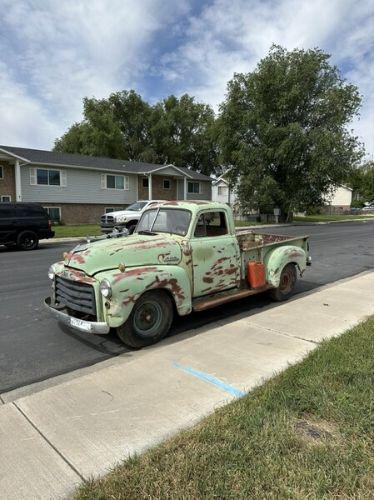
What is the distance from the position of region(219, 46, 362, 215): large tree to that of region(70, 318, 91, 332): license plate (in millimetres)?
32173

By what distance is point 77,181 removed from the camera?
29891 mm

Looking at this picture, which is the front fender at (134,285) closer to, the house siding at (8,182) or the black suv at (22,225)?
the black suv at (22,225)

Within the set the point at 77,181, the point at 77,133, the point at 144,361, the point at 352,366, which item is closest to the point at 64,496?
the point at 144,361

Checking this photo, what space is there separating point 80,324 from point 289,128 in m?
33.4

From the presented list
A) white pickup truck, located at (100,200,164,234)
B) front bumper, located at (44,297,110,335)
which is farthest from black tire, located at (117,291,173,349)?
white pickup truck, located at (100,200,164,234)

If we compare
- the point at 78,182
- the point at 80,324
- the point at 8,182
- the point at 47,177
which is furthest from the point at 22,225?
the point at 78,182

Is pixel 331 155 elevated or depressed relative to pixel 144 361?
elevated

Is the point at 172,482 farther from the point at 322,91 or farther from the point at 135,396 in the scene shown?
the point at 322,91

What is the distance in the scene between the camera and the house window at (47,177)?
27.8 metres

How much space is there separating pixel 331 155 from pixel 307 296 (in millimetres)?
29888

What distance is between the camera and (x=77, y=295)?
4699mm

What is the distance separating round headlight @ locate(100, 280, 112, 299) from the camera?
4355 millimetres

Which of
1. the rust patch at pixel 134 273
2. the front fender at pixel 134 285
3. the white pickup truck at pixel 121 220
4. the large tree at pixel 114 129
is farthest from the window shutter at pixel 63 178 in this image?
the rust patch at pixel 134 273

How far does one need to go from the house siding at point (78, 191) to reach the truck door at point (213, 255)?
79.7 ft
